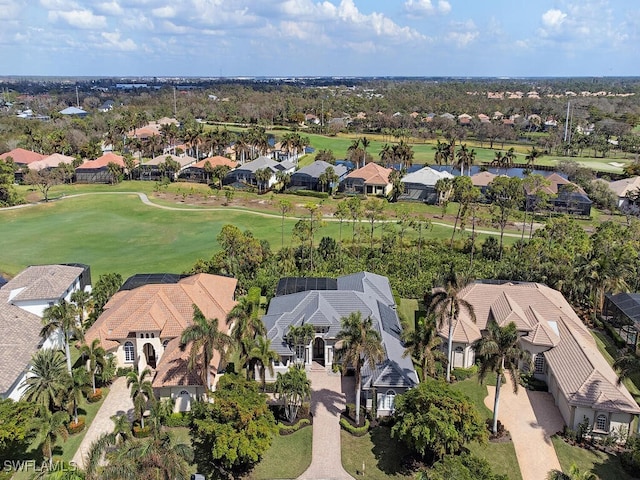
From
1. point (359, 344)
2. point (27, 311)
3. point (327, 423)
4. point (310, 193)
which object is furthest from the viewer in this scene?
point (310, 193)

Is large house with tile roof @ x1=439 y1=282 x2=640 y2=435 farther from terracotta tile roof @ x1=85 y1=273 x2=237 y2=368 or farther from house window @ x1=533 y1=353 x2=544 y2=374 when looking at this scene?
terracotta tile roof @ x1=85 y1=273 x2=237 y2=368

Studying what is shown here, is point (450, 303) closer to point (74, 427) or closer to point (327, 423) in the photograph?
point (327, 423)

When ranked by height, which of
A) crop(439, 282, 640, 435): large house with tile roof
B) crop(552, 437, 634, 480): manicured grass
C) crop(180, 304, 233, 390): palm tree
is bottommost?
crop(552, 437, 634, 480): manicured grass

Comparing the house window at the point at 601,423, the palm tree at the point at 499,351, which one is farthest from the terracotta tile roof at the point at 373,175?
the house window at the point at 601,423

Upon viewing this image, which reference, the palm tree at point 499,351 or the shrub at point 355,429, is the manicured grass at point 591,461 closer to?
the palm tree at point 499,351

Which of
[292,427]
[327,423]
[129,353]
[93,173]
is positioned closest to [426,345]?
[327,423]

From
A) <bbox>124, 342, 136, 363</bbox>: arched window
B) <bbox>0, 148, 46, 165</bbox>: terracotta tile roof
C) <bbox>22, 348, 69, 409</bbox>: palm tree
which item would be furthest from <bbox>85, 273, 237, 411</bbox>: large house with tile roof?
<bbox>0, 148, 46, 165</bbox>: terracotta tile roof
